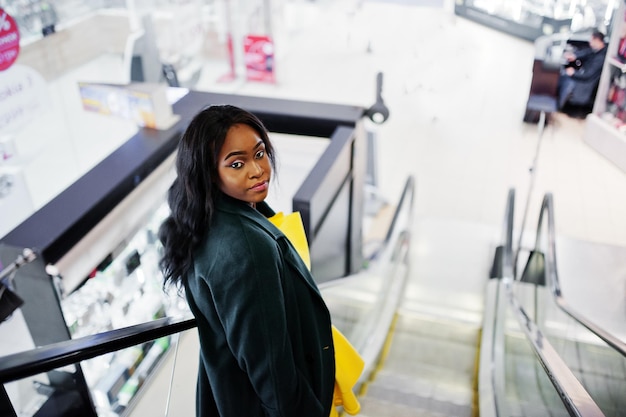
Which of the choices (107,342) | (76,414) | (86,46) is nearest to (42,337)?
(76,414)

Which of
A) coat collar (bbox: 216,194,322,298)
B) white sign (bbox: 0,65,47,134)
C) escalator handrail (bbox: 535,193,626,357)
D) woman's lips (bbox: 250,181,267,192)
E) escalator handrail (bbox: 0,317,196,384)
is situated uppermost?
woman's lips (bbox: 250,181,267,192)

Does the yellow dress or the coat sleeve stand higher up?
the coat sleeve

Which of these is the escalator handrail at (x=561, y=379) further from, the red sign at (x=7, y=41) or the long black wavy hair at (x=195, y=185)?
the red sign at (x=7, y=41)

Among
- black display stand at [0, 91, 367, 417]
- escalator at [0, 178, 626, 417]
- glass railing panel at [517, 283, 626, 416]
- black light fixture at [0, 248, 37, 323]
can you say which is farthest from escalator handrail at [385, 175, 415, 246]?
black light fixture at [0, 248, 37, 323]

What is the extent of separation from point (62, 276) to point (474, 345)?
3142 mm

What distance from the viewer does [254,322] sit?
151 cm

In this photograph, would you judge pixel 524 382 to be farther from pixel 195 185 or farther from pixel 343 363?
pixel 195 185

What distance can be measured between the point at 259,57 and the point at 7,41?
576 centimetres

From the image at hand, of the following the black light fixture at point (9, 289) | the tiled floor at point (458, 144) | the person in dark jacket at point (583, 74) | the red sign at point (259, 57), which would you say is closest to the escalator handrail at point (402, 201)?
the tiled floor at point (458, 144)

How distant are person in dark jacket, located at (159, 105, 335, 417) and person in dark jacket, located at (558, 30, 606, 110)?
304 inches

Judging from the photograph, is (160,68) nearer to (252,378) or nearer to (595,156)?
(595,156)

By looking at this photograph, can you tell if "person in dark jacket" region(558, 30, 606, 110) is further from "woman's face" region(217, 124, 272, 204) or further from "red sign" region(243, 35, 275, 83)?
"woman's face" region(217, 124, 272, 204)

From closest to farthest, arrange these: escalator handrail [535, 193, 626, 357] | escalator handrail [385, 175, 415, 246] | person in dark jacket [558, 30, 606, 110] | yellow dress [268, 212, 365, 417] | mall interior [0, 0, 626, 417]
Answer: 1. yellow dress [268, 212, 365, 417]
2. escalator handrail [535, 193, 626, 357]
3. mall interior [0, 0, 626, 417]
4. escalator handrail [385, 175, 415, 246]
5. person in dark jacket [558, 30, 606, 110]

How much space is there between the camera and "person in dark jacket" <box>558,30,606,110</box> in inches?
319
